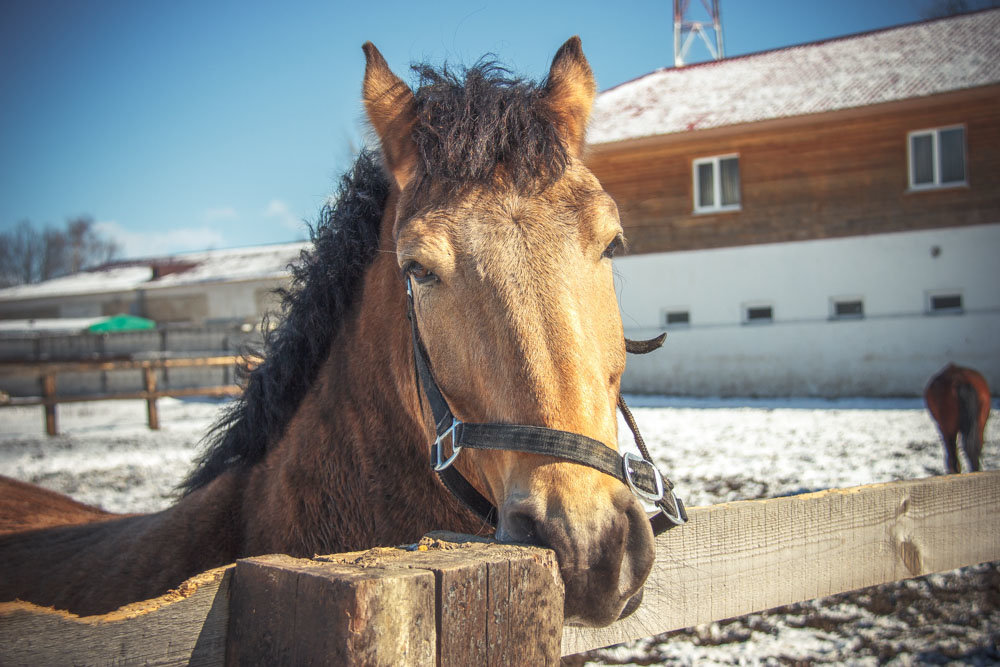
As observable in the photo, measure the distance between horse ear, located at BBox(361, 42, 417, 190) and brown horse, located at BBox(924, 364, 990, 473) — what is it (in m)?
7.01

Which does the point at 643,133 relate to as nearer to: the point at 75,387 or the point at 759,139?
the point at 759,139

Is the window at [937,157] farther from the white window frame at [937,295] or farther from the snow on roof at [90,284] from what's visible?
the snow on roof at [90,284]

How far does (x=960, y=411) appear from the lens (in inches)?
283

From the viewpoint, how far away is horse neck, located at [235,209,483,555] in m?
1.90

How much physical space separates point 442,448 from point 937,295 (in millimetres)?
15969

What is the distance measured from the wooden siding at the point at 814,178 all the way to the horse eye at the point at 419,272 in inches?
486

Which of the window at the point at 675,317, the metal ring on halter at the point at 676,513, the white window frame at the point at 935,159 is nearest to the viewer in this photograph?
the metal ring on halter at the point at 676,513

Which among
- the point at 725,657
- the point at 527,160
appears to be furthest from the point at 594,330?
the point at 725,657

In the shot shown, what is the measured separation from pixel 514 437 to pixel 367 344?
0.88m

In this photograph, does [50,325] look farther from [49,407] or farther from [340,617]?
[340,617]

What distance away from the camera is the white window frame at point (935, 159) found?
14.2m

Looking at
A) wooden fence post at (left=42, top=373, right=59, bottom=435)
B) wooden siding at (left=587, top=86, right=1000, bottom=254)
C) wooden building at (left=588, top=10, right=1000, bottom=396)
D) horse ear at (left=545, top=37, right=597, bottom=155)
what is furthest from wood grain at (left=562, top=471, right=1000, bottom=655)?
wooden fence post at (left=42, top=373, right=59, bottom=435)

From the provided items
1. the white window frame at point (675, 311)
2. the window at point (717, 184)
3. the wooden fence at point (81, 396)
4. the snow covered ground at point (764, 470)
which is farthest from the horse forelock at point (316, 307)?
→ the window at point (717, 184)

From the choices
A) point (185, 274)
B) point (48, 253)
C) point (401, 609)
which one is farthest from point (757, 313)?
point (48, 253)
